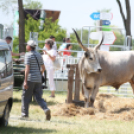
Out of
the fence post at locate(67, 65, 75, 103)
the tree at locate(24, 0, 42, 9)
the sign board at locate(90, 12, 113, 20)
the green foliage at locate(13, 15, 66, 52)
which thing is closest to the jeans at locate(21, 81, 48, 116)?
the fence post at locate(67, 65, 75, 103)

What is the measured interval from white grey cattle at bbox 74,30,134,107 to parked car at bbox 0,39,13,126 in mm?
3134

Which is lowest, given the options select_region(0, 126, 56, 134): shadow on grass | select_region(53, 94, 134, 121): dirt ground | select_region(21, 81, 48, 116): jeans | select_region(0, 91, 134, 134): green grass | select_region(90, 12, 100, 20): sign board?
select_region(53, 94, 134, 121): dirt ground

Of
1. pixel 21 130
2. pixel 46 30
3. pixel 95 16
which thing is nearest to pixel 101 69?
pixel 21 130

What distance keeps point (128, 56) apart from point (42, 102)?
3.78 m

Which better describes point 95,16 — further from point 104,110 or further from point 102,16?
point 104,110

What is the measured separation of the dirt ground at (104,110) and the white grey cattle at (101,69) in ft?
1.60

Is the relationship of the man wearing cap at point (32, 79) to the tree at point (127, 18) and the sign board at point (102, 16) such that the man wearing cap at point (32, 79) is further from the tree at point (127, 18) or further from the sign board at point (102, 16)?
the tree at point (127, 18)

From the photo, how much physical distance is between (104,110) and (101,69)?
1273mm

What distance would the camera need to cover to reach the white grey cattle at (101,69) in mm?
11781

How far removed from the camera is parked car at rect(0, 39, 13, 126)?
27.3 ft

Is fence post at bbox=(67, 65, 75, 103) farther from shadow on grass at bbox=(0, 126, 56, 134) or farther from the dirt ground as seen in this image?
shadow on grass at bbox=(0, 126, 56, 134)

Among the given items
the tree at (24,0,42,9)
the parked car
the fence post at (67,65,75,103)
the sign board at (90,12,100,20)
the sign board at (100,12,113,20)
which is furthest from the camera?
the tree at (24,0,42,9)

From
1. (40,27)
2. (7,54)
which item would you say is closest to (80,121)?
(7,54)

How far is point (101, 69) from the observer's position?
1160 cm
